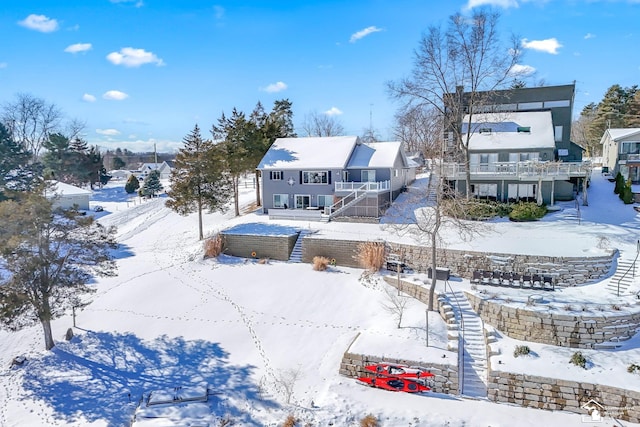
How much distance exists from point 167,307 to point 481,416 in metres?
14.5

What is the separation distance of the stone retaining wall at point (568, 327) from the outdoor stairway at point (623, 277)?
97.4 inches

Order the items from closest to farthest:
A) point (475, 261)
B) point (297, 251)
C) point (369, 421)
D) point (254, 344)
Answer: point (369, 421)
point (254, 344)
point (475, 261)
point (297, 251)

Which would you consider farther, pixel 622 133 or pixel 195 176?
pixel 622 133

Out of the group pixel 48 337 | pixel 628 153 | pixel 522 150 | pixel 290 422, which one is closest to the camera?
pixel 290 422

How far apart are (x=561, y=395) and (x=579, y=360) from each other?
1527 millimetres

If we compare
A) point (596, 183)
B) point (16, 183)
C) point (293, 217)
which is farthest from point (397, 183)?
point (16, 183)

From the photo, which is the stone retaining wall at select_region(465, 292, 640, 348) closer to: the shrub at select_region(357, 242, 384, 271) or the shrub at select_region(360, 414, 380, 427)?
the shrub at select_region(360, 414, 380, 427)

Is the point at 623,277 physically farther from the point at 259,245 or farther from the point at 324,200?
the point at 324,200

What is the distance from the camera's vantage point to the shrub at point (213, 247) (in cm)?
2531

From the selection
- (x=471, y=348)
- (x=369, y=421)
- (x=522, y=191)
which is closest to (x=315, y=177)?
(x=522, y=191)

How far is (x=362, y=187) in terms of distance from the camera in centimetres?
2945

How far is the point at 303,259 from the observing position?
24.2m

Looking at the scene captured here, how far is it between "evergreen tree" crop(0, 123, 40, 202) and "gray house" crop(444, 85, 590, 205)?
38.2m

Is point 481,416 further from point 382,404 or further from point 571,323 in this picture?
point 571,323
